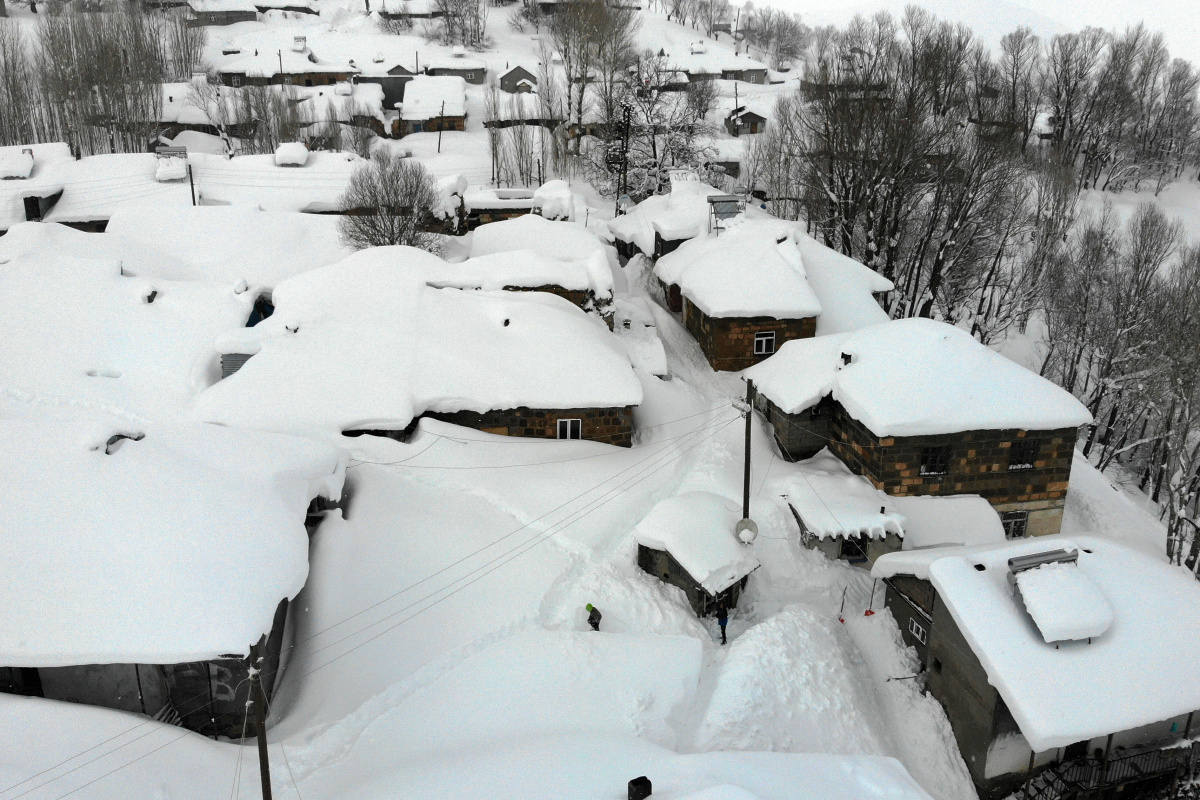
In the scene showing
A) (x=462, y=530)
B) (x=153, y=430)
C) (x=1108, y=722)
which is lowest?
(x=1108, y=722)

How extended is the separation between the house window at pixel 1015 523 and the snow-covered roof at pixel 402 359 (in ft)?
32.8

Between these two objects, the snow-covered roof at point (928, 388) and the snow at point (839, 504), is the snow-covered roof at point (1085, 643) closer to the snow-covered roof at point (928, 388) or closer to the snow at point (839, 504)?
the snow at point (839, 504)

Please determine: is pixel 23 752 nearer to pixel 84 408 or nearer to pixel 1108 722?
pixel 84 408

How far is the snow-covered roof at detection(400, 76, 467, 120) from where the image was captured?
6075 cm

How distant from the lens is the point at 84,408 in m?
20.6

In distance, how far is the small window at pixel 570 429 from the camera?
67.6ft

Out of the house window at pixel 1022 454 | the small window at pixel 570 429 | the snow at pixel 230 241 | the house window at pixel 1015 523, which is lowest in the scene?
the house window at pixel 1015 523

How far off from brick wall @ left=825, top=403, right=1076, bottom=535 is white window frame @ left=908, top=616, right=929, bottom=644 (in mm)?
3937

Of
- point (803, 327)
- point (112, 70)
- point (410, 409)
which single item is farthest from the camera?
point (112, 70)

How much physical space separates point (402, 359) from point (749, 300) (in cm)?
1158

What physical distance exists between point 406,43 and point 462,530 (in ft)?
231

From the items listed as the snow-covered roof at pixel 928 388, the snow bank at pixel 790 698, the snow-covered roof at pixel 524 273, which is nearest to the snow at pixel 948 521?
the snow-covered roof at pixel 928 388

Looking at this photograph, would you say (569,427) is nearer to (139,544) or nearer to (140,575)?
(139,544)

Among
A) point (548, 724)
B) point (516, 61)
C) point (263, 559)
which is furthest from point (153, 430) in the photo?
point (516, 61)
